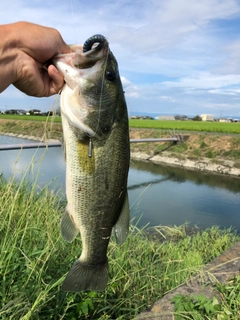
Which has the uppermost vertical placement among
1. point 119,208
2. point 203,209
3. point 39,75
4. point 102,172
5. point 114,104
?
point 39,75

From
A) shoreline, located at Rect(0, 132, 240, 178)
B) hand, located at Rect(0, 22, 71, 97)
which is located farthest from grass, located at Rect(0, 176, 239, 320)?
shoreline, located at Rect(0, 132, 240, 178)

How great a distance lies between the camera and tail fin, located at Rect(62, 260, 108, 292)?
172 centimetres

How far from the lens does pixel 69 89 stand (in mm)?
1591

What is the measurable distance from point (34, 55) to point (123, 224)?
1.01 m

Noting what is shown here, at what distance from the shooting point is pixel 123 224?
1.81 meters

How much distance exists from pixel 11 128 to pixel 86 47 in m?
28.3

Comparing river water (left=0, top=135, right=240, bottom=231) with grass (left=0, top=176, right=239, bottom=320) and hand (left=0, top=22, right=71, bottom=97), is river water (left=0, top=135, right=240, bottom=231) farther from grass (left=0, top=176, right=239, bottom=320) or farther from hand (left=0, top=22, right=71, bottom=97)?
hand (left=0, top=22, right=71, bottom=97)

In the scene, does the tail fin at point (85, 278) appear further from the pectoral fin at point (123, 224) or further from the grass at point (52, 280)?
the grass at point (52, 280)

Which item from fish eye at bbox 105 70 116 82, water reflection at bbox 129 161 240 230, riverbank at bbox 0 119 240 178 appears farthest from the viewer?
riverbank at bbox 0 119 240 178

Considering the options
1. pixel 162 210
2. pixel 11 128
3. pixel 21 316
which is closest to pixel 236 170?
pixel 162 210

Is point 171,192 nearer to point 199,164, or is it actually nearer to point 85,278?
point 199,164

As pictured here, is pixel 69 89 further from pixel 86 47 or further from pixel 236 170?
pixel 236 170

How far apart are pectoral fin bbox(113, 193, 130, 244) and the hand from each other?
2.47 feet

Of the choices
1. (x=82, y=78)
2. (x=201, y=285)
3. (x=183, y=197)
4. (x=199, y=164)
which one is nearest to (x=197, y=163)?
(x=199, y=164)
